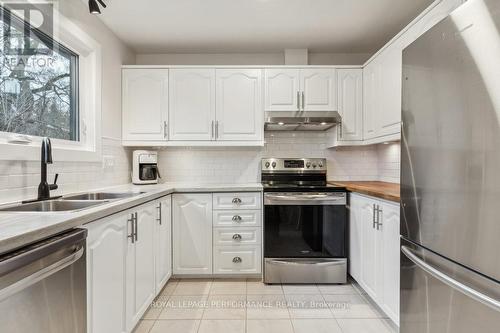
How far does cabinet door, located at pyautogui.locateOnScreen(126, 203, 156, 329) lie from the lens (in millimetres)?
1612

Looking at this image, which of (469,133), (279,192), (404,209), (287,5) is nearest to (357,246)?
(279,192)

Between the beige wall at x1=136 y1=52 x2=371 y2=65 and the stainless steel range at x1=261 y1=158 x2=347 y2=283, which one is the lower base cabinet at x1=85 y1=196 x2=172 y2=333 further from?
the beige wall at x1=136 y1=52 x2=371 y2=65

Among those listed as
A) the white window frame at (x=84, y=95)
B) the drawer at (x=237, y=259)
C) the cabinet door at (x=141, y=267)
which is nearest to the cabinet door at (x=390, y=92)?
the drawer at (x=237, y=259)

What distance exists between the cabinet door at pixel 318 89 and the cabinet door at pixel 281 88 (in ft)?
0.20

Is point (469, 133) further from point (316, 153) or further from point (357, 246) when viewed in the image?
point (316, 153)

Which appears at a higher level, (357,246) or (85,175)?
(85,175)

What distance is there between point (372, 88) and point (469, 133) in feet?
6.02

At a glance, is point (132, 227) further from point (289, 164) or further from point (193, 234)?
point (289, 164)

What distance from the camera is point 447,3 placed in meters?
1.61

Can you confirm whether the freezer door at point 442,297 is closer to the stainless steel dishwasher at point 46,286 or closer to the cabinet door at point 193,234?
the stainless steel dishwasher at point 46,286

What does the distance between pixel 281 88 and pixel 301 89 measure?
20 centimetres

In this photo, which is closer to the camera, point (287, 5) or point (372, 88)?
point (287, 5)

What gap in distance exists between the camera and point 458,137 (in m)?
0.97

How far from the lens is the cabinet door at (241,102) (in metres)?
2.82
